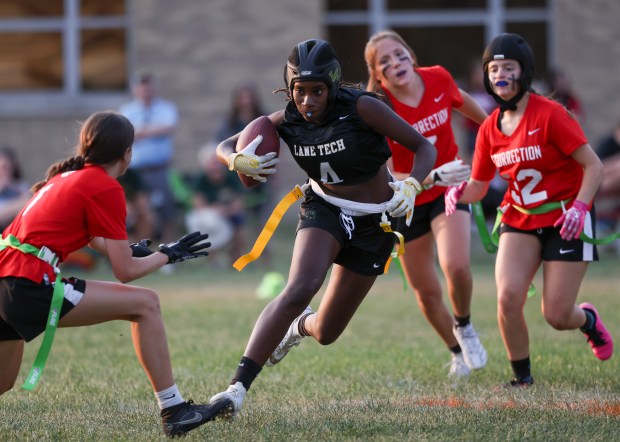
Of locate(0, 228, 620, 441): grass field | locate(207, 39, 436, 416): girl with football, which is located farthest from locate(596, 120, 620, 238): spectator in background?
locate(207, 39, 436, 416): girl with football

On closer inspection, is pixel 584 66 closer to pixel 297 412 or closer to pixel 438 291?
pixel 438 291

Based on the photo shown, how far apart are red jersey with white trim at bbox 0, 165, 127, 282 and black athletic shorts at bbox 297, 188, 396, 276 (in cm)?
107

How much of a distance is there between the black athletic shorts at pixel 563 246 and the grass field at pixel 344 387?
2.55 feet

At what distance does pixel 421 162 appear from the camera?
5516 mm

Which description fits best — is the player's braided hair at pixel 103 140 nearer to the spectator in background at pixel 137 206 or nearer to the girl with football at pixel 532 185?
the girl with football at pixel 532 185

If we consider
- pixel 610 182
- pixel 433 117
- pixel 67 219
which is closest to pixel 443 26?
pixel 610 182

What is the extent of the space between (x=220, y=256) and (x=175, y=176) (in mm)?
1254

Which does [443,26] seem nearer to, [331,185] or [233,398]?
[331,185]

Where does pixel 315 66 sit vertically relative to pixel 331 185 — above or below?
above

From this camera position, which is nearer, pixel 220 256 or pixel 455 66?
pixel 220 256

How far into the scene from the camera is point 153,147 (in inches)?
559

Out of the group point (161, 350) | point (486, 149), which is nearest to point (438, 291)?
point (486, 149)

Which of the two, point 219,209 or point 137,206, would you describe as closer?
point 137,206

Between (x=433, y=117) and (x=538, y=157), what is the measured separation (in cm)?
89
